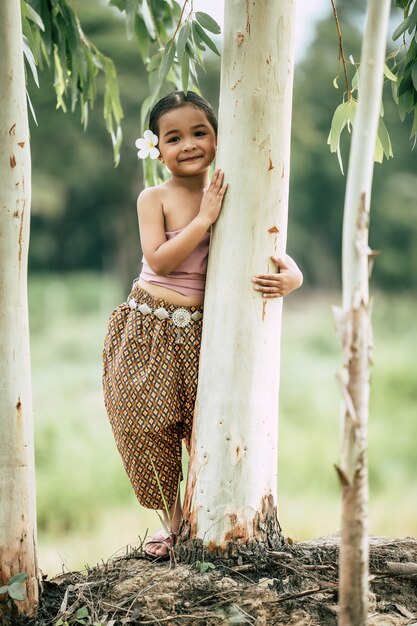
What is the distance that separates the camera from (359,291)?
1.93 m

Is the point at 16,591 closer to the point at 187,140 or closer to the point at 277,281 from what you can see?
the point at 277,281

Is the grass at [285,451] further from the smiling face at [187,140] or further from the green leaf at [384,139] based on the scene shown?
the green leaf at [384,139]

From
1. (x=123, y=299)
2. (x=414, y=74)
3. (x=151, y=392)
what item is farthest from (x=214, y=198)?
(x=123, y=299)

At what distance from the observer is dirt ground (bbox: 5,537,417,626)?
242 centimetres

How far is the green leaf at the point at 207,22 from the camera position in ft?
9.48

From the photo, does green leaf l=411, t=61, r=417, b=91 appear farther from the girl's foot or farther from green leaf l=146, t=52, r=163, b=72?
the girl's foot

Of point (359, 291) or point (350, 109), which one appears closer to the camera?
point (359, 291)

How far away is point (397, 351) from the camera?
13.9 metres

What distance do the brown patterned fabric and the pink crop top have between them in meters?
0.06

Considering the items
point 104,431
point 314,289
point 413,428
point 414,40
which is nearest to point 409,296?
point 314,289

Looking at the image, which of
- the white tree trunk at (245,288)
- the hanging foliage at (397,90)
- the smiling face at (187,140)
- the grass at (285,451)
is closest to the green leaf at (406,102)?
the hanging foliage at (397,90)

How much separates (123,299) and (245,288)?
60.8 ft

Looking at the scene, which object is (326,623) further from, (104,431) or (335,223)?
(335,223)

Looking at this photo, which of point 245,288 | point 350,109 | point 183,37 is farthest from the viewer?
point 350,109
